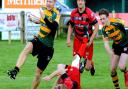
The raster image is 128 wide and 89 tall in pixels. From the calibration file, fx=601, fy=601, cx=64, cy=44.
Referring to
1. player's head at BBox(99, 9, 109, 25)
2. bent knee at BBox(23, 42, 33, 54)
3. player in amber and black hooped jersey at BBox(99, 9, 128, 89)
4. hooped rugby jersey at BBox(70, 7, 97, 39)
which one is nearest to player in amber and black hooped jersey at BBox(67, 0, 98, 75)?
hooped rugby jersey at BBox(70, 7, 97, 39)

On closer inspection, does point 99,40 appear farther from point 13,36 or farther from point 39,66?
point 39,66

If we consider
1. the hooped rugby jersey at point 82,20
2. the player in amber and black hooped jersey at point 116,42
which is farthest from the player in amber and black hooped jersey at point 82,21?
the player in amber and black hooped jersey at point 116,42

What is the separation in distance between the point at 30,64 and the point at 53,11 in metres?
7.73

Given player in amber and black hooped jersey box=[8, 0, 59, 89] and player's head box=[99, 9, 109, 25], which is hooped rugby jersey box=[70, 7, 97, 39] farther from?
player in amber and black hooped jersey box=[8, 0, 59, 89]

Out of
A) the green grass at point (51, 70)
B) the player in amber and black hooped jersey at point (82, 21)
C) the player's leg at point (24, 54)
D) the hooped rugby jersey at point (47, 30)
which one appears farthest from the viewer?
the green grass at point (51, 70)

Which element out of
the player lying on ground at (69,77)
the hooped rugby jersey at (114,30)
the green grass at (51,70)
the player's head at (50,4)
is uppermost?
the player's head at (50,4)

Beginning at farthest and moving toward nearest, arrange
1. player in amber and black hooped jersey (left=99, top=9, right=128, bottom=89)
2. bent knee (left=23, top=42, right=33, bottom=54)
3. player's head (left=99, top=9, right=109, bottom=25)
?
player in amber and black hooped jersey (left=99, top=9, right=128, bottom=89) < player's head (left=99, top=9, right=109, bottom=25) < bent knee (left=23, top=42, right=33, bottom=54)

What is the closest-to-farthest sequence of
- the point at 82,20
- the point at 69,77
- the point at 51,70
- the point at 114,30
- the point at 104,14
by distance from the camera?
1. the point at 69,77
2. the point at 104,14
3. the point at 114,30
4. the point at 82,20
5. the point at 51,70

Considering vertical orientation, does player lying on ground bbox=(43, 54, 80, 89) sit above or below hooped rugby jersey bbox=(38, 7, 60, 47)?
below

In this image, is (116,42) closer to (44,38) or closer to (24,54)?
(44,38)

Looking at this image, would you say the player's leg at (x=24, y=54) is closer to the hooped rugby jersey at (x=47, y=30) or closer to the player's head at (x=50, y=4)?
the hooped rugby jersey at (x=47, y=30)

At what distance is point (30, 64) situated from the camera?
21438mm

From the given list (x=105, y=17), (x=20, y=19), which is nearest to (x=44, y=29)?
(x=105, y=17)

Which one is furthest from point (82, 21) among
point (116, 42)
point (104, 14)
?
point (104, 14)
